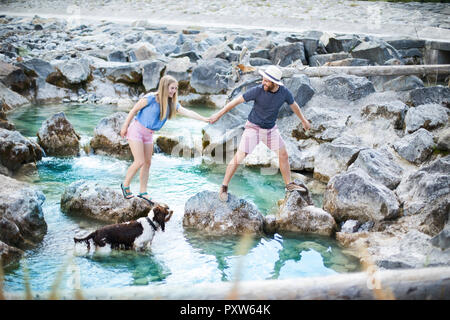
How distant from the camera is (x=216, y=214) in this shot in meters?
6.62

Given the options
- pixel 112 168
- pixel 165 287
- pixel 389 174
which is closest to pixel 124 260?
pixel 165 287

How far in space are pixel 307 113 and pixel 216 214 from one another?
4.64 m

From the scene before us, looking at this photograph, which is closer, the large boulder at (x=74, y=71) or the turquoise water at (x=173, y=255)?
the turquoise water at (x=173, y=255)

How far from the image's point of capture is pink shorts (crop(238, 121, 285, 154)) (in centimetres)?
641

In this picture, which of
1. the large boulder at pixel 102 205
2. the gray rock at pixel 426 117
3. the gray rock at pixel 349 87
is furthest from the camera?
the gray rock at pixel 349 87

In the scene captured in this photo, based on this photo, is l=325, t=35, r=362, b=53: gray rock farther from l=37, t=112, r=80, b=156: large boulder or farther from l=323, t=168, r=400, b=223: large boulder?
l=323, t=168, r=400, b=223: large boulder

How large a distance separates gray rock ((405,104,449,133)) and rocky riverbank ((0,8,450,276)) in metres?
0.03

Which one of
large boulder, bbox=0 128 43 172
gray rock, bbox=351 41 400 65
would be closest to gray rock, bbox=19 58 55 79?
large boulder, bbox=0 128 43 172

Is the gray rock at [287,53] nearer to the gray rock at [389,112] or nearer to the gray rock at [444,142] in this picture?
the gray rock at [389,112]

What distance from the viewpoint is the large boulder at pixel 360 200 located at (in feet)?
21.8

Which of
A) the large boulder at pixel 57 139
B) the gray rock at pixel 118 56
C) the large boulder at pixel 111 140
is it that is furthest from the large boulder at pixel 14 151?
the gray rock at pixel 118 56

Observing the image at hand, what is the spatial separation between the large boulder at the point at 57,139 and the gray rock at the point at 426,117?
7.07 metres

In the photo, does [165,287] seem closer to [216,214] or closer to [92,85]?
[216,214]

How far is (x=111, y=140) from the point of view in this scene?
10.0m
